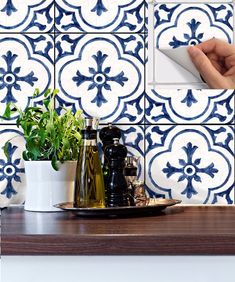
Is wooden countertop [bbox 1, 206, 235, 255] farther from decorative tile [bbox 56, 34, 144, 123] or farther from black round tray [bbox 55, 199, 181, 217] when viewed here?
decorative tile [bbox 56, 34, 144, 123]

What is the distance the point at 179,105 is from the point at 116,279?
0.66 m

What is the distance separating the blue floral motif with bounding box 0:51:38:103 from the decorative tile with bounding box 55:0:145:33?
15 centimetres

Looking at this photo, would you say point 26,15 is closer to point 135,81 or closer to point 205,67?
point 135,81

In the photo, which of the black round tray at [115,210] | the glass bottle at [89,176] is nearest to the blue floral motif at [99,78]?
the glass bottle at [89,176]

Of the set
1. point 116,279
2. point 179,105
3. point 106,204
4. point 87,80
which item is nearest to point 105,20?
point 87,80

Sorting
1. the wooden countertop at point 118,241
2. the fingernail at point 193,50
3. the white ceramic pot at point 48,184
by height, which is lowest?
the wooden countertop at point 118,241

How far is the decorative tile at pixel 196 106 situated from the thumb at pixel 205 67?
3 cm

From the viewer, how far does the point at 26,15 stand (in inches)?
61.2

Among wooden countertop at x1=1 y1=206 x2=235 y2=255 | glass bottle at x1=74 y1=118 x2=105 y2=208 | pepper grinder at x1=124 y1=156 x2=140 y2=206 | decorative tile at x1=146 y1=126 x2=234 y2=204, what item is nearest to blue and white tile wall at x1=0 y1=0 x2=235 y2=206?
decorative tile at x1=146 y1=126 x2=234 y2=204

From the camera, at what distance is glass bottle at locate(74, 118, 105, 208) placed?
1288 mm

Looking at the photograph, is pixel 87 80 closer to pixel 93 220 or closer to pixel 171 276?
pixel 93 220

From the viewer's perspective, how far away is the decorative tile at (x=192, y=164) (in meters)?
1.53

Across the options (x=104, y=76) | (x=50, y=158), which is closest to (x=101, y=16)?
(x=104, y=76)

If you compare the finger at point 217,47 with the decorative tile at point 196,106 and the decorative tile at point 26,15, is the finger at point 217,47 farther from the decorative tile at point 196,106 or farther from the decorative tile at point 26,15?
the decorative tile at point 26,15
